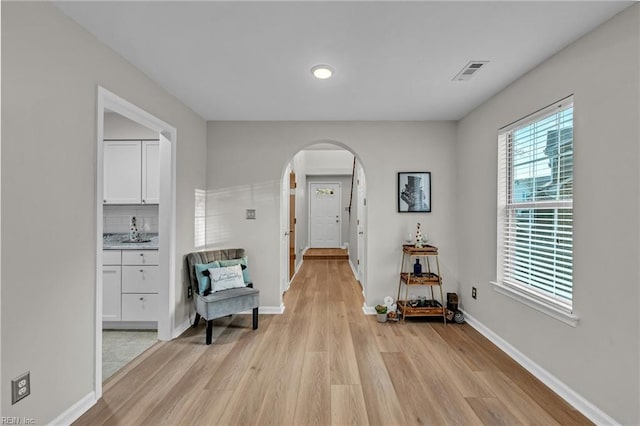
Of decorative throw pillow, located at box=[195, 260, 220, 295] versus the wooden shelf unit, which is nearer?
decorative throw pillow, located at box=[195, 260, 220, 295]

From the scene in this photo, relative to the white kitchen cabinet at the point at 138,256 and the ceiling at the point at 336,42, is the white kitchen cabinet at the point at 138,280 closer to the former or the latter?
the white kitchen cabinet at the point at 138,256

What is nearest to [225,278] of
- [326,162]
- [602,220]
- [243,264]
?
[243,264]

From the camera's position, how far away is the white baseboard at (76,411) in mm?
1698

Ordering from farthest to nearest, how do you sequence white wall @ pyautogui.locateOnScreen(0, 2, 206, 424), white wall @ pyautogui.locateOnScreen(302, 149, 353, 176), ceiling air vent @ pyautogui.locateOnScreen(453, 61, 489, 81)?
white wall @ pyautogui.locateOnScreen(302, 149, 353, 176)
ceiling air vent @ pyautogui.locateOnScreen(453, 61, 489, 81)
white wall @ pyautogui.locateOnScreen(0, 2, 206, 424)

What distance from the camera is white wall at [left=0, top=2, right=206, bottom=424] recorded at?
1.43m

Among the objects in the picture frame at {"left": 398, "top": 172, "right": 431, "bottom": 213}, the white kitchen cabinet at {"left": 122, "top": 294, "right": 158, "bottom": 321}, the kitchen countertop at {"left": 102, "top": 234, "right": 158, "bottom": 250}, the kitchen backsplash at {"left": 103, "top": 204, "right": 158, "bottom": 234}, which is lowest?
the white kitchen cabinet at {"left": 122, "top": 294, "right": 158, "bottom": 321}

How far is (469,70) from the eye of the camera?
2391mm

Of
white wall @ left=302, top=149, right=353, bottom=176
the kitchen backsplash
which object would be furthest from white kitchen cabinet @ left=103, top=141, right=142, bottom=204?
white wall @ left=302, top=149, right=353, bottom=176

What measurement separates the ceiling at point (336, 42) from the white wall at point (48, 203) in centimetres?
25

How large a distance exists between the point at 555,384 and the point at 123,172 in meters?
4.42

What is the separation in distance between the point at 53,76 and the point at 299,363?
251 centimetres

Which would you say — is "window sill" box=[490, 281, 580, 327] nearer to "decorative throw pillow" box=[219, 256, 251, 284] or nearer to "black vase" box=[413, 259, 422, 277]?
"black vase" box=[413, 259, 422, 277]

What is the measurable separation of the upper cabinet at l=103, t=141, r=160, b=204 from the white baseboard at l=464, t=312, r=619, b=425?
12.5 ft

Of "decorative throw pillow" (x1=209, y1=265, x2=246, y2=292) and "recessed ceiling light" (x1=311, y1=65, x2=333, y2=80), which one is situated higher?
"recessed ceiling light" (x1=311, y1=65, x2=333, y2=80)
